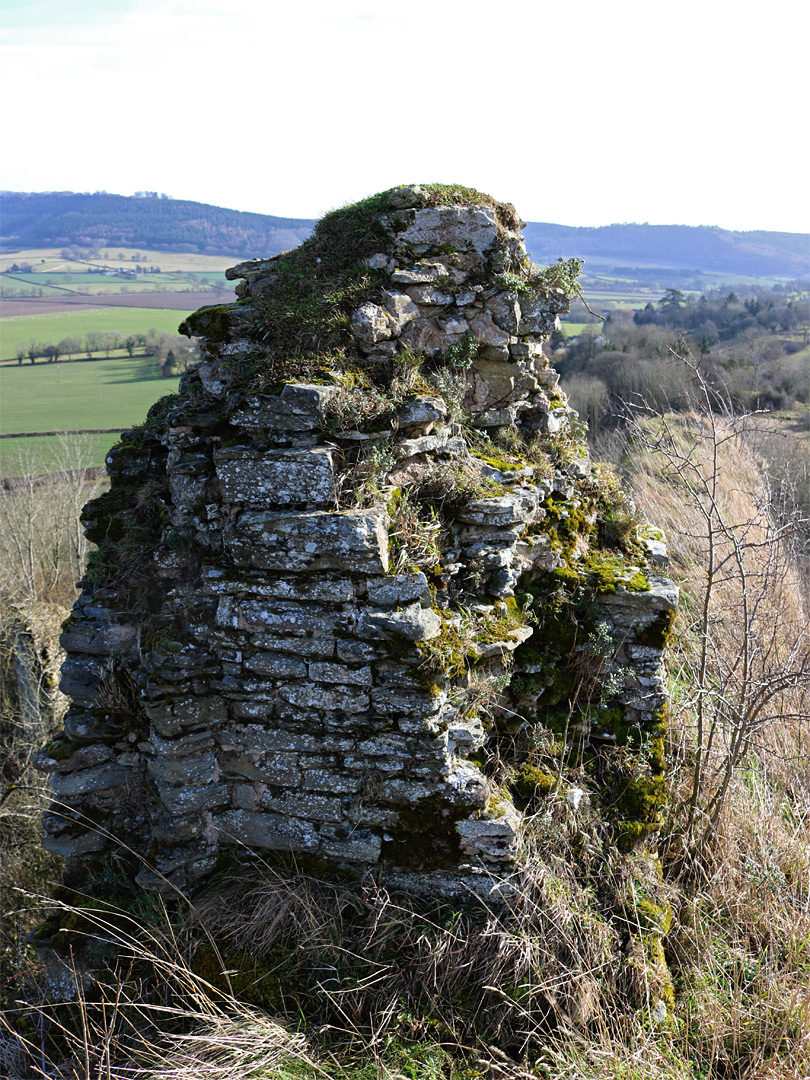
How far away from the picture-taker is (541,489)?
581cm

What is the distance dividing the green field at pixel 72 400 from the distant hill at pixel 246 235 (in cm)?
3250

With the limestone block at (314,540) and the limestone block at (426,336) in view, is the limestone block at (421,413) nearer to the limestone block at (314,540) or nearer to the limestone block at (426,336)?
the limestone block at (426,336)

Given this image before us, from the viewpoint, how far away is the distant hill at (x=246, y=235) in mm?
108125

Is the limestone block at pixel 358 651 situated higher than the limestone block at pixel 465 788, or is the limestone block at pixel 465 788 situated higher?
the limestone block at pixel 358 651

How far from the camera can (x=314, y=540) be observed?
4.47 meters

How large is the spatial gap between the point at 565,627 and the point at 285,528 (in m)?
2.48

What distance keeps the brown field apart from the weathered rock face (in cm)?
7160

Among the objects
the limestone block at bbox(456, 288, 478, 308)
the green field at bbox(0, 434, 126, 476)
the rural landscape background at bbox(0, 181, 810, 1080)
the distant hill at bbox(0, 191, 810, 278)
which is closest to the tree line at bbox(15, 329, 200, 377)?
the green field at bbox(0, 434, 126, 476)

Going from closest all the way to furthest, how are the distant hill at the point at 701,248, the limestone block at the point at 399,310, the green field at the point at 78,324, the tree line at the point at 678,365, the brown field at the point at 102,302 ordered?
1. the limestone block at the point at 399,310
2. the tree line at the point at 678,365
3. the green field at the point at 78,324
4. the brown field at the point at 102,302
5. the distant hill at the point at 701,248

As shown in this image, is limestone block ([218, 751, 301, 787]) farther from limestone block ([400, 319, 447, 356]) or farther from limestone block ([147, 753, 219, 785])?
limestone block ([400, 319, 447, 356])

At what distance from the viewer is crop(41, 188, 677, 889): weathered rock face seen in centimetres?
459

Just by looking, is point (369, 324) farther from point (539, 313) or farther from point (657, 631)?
point (657, 631)

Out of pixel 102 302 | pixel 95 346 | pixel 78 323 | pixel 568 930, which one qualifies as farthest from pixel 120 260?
pixel 568 930

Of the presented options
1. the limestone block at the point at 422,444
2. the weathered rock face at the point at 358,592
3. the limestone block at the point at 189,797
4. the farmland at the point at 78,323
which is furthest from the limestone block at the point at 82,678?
the farmland at the point at 78,323
